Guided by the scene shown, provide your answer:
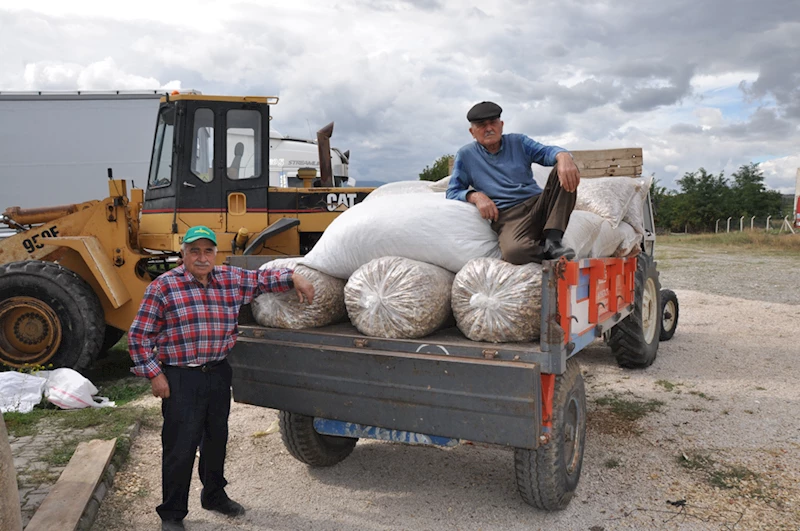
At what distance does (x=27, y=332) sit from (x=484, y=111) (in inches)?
182

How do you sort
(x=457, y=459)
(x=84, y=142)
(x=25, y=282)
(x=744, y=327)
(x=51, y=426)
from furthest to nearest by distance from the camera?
(x=84, y=142) → (x=744, y=327) → (x=25, y=282) → (x=51, y=426) → (x=457, y=459)

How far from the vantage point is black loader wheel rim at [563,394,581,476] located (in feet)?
11.5

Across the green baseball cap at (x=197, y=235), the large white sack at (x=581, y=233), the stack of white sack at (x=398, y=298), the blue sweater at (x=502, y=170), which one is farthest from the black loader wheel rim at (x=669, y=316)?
the green baseball cap at (x=197, y=235)

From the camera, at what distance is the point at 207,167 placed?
21.0 ft

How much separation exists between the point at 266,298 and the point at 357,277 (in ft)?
2.00

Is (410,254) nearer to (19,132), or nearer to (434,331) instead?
(434,331)

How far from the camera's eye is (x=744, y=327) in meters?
8.89

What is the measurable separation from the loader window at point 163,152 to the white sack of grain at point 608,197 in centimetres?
389

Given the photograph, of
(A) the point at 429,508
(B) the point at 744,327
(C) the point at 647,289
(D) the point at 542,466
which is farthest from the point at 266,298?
(B) the point at 744,327

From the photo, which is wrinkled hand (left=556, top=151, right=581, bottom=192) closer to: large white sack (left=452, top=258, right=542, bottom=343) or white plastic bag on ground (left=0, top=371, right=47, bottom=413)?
large white sack (left=452, top=258, right=542, bottom=343)

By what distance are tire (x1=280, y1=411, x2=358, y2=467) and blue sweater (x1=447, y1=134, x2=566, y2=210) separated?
5.32ft

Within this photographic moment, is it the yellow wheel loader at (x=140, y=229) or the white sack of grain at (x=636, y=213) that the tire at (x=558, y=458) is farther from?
the yellow wheel loader at (x=140, y=229)

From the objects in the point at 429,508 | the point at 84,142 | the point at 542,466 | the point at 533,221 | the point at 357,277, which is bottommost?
the point at 429,508

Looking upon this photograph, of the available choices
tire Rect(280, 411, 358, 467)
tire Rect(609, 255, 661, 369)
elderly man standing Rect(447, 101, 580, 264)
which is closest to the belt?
tire Rect(280, 411, 358, 467)
